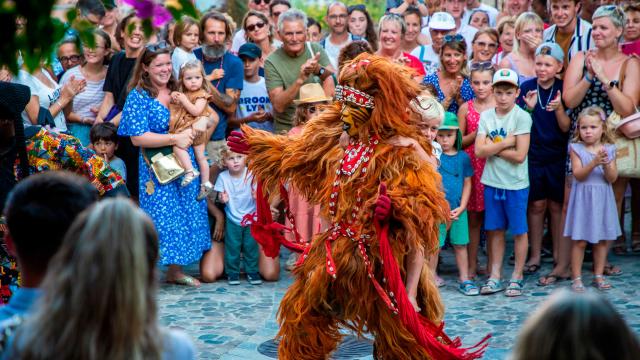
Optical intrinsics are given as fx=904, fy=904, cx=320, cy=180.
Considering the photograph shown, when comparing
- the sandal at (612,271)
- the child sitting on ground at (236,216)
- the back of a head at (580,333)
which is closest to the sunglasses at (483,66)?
the sandal at (612,271)

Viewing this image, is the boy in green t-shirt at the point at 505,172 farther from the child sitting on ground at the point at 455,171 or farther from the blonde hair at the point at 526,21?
the blonde hair at the point at 526,21

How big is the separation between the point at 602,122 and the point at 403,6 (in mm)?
3712

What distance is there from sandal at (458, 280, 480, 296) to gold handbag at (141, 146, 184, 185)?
256cm

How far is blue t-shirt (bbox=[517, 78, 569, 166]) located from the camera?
804cm

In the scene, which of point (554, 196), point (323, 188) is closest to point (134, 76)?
point (323, 188)

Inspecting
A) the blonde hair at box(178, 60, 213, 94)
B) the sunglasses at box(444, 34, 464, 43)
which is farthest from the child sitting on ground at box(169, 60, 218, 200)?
the sunglasses at box(444, 34, 464, 43)

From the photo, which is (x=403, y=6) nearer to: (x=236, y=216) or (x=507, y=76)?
(x=507, y=76)

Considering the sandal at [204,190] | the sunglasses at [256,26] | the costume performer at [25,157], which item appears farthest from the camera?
the sunglasses at [256,26]

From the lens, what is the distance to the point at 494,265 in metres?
7.72

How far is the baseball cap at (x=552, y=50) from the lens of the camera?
26.0ft

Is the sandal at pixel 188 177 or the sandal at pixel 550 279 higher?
the sandal at pixel 188 177

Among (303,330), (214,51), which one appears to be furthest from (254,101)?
(303,330)

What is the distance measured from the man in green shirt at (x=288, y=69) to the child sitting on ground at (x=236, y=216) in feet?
2.00

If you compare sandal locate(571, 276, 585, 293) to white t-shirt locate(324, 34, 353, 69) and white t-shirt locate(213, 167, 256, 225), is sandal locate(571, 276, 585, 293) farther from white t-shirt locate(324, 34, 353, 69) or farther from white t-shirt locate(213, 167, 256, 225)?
white t-shirt locate(324, 34, 353, 69)
